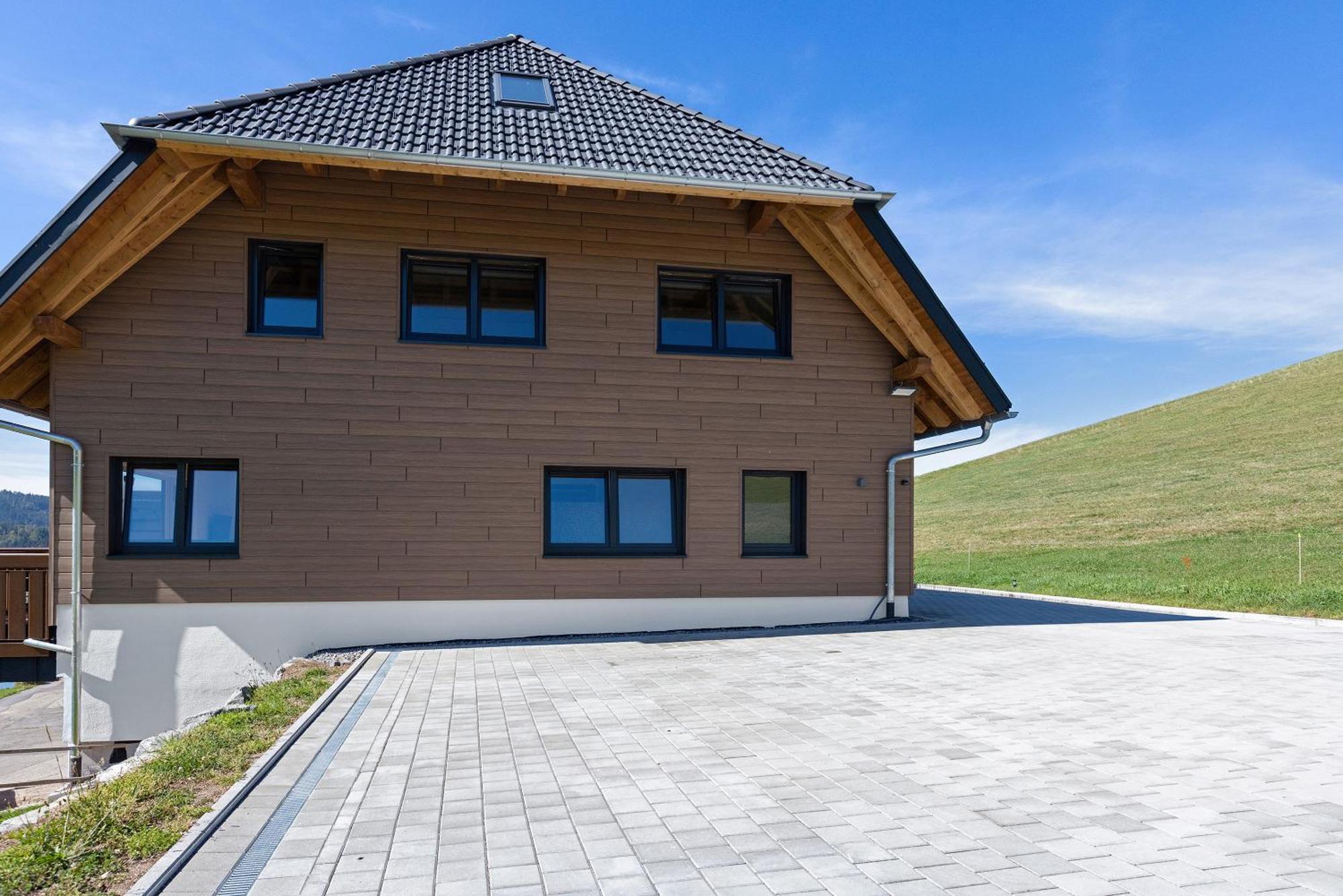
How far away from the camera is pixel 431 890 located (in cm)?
308

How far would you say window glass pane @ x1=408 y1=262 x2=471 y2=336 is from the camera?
10.2m

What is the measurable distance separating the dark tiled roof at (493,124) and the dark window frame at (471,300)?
1.37 m

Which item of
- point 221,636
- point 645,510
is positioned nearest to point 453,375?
point 645,510

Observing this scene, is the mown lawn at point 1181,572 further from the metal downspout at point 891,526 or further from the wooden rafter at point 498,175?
the wooden rafter at point 498,175

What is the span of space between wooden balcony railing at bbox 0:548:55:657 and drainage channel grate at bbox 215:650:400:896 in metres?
7.77

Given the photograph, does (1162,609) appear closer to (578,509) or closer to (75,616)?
(578,509)

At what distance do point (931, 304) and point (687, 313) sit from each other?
3012mm

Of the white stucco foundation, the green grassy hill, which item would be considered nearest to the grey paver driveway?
the white stucco foundation

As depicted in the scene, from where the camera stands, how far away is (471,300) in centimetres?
1030

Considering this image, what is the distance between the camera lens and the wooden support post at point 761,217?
34.3 ft

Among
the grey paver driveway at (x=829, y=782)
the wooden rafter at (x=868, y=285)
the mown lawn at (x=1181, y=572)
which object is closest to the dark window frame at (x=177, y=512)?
the grey paver driveway at (x=829, y=782)

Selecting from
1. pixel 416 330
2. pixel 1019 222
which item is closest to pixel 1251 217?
pixel 1019 222

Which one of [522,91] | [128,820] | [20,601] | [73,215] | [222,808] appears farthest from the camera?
[522,91]

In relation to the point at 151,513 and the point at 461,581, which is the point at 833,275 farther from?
the point at 151,513
